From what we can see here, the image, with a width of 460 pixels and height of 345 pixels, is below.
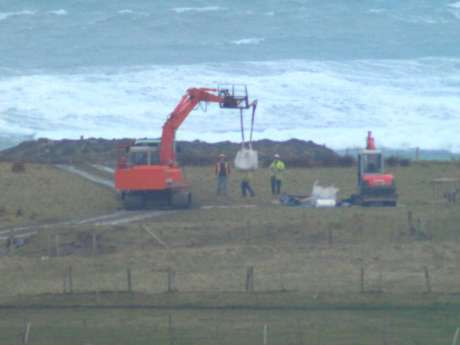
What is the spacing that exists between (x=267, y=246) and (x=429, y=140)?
121 ft

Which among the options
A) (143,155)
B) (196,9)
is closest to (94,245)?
(143,155)

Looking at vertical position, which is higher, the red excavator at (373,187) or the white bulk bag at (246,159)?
the white bulk bag at (246,159)

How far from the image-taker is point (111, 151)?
48.2 metres

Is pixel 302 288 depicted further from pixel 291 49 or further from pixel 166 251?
pixel 291 49

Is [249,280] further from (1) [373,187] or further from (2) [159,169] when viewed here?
(1) [373,187]

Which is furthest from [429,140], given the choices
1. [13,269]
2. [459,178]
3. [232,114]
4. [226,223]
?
[13,269]

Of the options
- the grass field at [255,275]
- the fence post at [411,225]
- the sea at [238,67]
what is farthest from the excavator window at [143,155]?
the sea at [238,67]

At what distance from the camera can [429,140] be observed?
192 ft

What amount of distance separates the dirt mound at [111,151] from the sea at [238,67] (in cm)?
821

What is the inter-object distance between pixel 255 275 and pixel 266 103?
44.7 meters

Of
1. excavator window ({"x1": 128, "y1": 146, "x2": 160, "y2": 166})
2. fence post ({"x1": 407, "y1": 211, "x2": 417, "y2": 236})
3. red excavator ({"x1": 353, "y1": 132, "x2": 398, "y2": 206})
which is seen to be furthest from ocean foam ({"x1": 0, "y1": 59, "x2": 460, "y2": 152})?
fence post ({"x1": 407, "y1": 211, "x2": 417, "y2": 236})

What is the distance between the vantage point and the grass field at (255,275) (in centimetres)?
1552

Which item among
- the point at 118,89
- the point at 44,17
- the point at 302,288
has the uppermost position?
the point at 44,17

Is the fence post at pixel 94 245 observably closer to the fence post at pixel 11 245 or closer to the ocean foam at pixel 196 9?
the fence post at pixel 11 245
